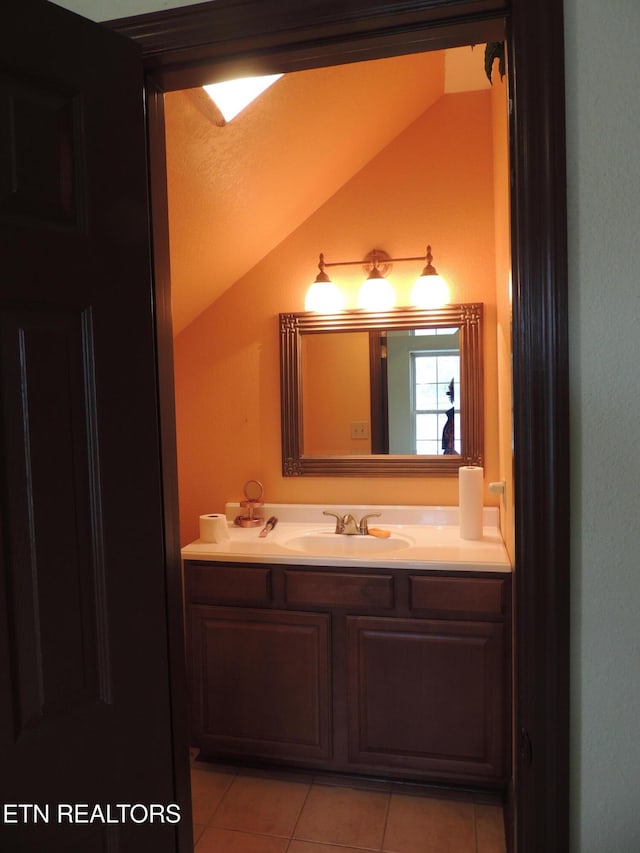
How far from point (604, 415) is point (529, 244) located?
0.27 m

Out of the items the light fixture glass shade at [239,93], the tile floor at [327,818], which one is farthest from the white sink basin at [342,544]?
the light fixture glass shade at [239,93]

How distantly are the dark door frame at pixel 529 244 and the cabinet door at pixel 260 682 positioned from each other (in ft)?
4.37

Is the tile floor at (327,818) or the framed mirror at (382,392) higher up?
the framed mirror at (382,392)

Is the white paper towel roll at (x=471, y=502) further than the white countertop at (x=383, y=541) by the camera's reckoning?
Yes

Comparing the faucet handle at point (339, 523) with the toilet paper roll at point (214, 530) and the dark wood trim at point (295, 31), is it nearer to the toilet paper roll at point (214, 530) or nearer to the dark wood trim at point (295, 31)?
the toilet paper roll at point (214, 530)

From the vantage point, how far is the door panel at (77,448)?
0.83 metres

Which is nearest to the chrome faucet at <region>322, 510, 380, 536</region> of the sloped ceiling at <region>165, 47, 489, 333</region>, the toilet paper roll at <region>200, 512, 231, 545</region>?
the toilet paper roll at <region>200, 512, 231, 545</region>

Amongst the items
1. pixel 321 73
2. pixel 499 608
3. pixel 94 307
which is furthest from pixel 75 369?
pixel 499 608

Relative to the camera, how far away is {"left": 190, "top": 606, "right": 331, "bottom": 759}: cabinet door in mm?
2217

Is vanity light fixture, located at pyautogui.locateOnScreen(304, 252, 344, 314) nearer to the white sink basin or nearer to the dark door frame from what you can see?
the white sink basin

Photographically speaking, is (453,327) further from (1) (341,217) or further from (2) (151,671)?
(2) (151,671)

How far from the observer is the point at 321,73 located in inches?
75.1

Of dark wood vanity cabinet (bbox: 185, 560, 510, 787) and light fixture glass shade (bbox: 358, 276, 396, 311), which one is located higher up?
light fixture glass shade (bbox: 358, 276, 396, 311)

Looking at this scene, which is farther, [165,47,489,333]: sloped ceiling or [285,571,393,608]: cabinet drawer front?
[285,571,393,608]: cabinet drawer front
